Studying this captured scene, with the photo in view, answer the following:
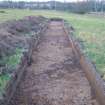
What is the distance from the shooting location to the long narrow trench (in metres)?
6.35

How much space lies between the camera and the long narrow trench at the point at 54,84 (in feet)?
20.8

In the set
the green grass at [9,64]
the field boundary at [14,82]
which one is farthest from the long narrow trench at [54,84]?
the green grass at [9,64]

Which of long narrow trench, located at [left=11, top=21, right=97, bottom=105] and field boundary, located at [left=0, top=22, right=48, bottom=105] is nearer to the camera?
field boundary, located at [left=0, top=22, right=48, bottom=105]

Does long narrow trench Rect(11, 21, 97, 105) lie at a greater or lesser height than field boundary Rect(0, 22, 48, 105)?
lesser

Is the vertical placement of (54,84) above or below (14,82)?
below

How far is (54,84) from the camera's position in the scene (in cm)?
755

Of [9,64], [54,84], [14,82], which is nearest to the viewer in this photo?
[14,82]

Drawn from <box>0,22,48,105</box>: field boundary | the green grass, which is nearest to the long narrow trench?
<box>0,22,48,105</box>: field boundary

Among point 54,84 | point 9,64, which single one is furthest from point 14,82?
point 9,64

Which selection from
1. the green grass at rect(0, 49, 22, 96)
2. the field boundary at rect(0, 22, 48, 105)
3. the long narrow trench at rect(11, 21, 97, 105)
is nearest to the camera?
the field boundary at rect(0, 22, 48, 105)

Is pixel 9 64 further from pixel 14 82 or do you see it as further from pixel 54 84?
pixel 14 82

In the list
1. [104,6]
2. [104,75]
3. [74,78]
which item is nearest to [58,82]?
[74,78]

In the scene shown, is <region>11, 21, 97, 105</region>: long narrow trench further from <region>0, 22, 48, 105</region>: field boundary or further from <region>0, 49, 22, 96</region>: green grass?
<region>0, 49, 22, 96</region>: green grass

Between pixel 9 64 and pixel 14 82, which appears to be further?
pixel 9 64
